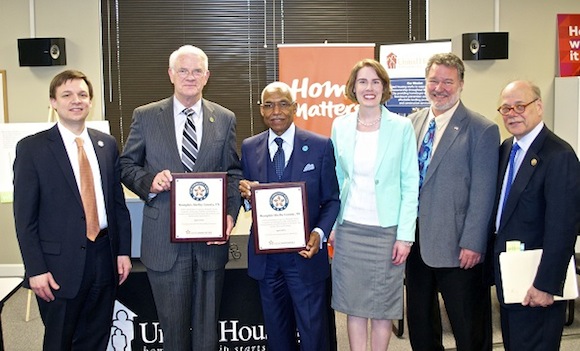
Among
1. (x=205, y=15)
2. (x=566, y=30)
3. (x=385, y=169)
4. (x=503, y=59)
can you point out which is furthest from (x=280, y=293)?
(x=566, y=30)

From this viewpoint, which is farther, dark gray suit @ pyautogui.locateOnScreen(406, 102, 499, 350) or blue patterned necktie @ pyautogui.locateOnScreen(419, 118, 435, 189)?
blue patterned necktie @ pyautogui.locateOnScreen(419, 118, 435, 189)

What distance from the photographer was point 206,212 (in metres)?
2.69

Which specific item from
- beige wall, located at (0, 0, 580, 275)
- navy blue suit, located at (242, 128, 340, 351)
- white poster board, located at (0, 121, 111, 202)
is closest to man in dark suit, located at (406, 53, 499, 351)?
navy blue suit, located at (242, 128, 340, 351)

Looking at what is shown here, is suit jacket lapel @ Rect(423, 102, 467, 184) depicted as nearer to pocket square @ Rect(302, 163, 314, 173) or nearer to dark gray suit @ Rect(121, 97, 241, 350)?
pocket square @ Rect(302, 163, 314, 173)

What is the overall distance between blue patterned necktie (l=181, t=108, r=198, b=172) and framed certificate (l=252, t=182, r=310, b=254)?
0.35 m

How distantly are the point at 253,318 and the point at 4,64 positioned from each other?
4093 mm

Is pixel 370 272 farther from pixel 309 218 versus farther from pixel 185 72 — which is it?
pixel 185 72

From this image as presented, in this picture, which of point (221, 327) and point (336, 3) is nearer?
point (221, 327)

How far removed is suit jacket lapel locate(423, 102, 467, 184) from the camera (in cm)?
284

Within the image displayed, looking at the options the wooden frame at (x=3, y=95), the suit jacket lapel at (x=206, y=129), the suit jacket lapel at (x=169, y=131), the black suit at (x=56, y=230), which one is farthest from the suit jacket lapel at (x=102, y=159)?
the wooden frame at (x=3, y=95)

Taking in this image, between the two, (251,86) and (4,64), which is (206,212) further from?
(4,64)

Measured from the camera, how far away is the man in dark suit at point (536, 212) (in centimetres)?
243

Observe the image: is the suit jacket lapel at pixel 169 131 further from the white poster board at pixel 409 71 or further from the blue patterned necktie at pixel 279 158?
the white poster board at pixel 409 71

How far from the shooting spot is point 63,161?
2.66 meters
